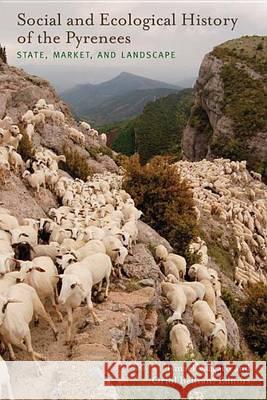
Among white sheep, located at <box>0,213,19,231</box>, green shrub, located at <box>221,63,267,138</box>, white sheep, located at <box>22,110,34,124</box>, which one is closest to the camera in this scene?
white sheep, located at <box>0,213,19,231</box>

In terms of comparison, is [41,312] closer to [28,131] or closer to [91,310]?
[91,310]

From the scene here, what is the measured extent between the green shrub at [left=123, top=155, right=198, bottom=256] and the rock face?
30656mm

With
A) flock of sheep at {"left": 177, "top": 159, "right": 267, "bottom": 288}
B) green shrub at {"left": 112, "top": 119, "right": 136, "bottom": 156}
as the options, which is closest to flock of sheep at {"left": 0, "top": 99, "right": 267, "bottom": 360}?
flock of sheep at {"left": 177, "top": 159, "right": 267, "bottom": 288}

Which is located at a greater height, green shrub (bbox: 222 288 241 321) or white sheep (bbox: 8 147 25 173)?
white sheep (bbox: 8 147 25 173)

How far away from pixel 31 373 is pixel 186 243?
8.97 m

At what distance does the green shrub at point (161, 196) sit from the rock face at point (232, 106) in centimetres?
3066

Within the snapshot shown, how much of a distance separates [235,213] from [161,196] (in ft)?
23.7

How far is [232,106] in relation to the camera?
54188 mm

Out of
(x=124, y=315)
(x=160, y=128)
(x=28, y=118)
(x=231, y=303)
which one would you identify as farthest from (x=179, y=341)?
(x=160, y=128)

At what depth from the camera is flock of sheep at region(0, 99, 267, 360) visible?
24.8 ft

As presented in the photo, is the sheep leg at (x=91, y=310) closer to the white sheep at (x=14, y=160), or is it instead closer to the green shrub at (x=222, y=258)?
the white sheep at (x=14, y=160)

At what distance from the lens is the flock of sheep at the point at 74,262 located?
7.57m

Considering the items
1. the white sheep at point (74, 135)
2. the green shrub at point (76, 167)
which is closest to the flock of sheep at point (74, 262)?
the green shrub at point (76, 167)

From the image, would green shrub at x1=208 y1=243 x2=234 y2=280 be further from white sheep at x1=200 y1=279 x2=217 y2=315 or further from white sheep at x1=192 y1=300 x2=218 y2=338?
white sheep at x1=192 y1=300 x2=218 y2=338
